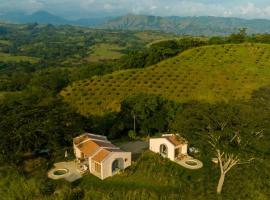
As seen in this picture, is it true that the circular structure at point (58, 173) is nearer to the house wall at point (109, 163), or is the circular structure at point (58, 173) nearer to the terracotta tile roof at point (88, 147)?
the terracotta tile roof at point (88, 147)

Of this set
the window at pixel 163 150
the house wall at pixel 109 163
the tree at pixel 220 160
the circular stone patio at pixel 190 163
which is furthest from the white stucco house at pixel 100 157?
the tree at pixel 220 160

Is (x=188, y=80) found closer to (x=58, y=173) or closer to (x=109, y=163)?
(x=109, y=163)

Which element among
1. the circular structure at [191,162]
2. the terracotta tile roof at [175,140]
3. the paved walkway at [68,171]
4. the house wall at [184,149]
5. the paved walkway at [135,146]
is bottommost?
the paved walkway at [135,146]

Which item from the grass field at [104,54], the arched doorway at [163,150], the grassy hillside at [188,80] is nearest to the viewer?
the arched doorway at [163,150]

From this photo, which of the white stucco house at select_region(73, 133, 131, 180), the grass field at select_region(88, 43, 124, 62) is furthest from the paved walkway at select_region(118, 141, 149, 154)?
the grass field at select_region(88, 43, 124, 62)

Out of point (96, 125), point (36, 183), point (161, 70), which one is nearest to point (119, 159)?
point (36, 183)

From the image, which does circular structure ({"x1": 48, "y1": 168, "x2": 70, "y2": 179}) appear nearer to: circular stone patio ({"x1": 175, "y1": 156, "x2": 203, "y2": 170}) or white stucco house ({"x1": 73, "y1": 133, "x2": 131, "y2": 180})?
white stucco house ({"x1": 73, "y1": 133, "x2": 131, "y2": 180})

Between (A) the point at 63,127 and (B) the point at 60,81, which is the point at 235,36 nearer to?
(B) the point at 60,81

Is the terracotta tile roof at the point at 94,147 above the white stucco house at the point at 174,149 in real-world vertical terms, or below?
above
